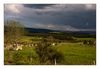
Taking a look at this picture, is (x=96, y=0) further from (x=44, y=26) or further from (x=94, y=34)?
(x=44, y=26)

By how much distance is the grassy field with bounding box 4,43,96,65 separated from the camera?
2.95 m

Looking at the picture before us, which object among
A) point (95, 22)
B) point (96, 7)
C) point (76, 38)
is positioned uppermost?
point (96, 7)

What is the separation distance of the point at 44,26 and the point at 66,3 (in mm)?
401

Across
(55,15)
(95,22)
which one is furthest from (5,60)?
(95,22)

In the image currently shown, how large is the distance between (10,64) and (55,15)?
832 mm

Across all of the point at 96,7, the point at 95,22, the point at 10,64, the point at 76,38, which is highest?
the point at 96,7

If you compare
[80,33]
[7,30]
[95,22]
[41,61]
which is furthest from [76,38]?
[7,30]

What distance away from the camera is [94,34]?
2.96 meters

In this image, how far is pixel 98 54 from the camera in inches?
117

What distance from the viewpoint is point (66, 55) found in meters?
2.95

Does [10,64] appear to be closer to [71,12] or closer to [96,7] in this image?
[71,12]

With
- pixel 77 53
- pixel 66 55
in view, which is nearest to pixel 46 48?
pixel 66 55

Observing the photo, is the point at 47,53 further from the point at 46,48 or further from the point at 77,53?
the point at 77,53

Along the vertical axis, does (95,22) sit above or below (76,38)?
above
